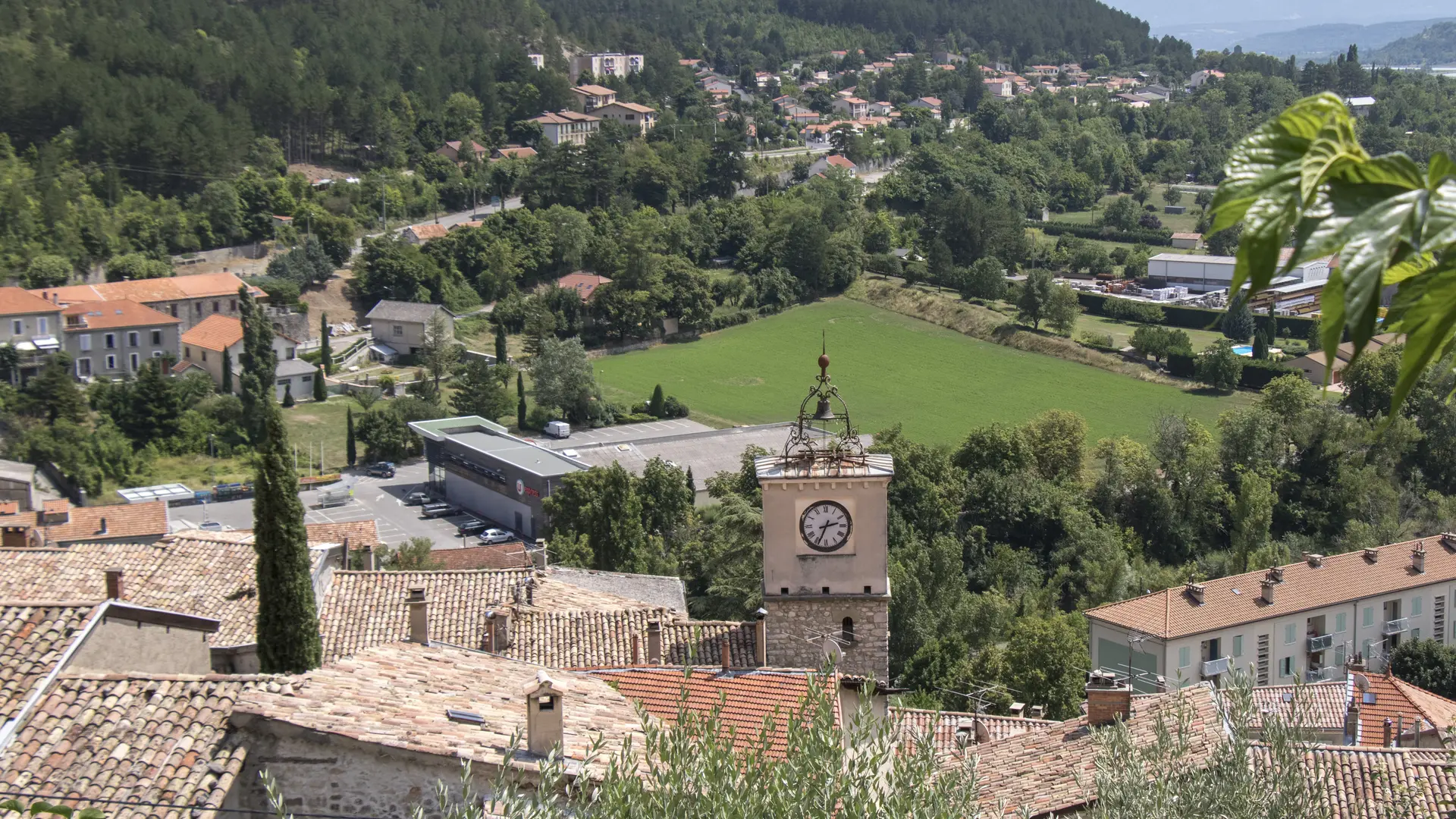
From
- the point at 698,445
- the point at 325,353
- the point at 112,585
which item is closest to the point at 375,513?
the point at 698,445

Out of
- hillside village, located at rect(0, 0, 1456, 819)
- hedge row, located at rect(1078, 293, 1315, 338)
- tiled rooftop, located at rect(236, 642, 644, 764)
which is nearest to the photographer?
hillside village, located at rect(0, 0, 1456, 819)

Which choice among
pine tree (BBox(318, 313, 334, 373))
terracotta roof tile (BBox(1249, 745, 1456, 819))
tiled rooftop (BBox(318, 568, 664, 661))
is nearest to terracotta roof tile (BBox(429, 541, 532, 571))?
tiled rooftop (BBox(318, 568, 664, 661))

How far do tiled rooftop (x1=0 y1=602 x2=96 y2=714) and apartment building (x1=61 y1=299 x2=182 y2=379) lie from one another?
50856mm

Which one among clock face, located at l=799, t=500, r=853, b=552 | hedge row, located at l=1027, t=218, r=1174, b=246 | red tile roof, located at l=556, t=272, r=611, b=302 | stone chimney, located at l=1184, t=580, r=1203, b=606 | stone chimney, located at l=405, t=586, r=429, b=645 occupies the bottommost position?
stone chimney, located at l=1184, t=580, r=1203, b=606

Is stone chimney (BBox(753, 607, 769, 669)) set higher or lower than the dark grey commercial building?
higher

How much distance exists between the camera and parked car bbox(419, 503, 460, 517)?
48031 millimetres

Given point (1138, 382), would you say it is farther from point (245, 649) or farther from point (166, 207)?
point (245, 649)

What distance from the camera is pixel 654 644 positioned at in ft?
57.3

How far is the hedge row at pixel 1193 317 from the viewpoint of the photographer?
67.7m

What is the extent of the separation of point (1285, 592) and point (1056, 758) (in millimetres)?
18274

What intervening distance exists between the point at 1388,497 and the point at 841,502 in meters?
32.6

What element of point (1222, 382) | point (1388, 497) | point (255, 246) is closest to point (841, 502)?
point (1388, 497)

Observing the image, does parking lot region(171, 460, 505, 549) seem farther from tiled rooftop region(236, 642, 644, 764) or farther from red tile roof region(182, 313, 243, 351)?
tiled rooftop region(236, 642, 644, 764)

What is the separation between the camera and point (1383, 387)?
50.3 metres
